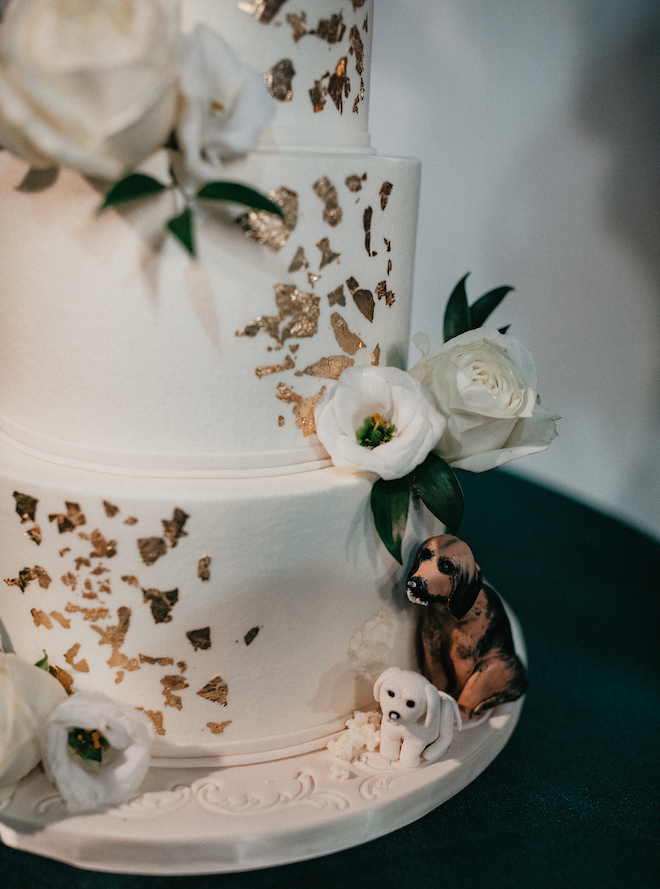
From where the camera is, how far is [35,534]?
0.90 m

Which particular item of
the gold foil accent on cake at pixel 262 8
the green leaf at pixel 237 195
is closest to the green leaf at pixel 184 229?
the green leaf at pixel 237 195

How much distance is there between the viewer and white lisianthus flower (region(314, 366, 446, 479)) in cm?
90

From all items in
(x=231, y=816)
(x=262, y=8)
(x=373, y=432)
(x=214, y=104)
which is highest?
(x=262, y=8)

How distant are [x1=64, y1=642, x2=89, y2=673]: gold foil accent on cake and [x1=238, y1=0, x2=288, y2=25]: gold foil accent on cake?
30.4 inches

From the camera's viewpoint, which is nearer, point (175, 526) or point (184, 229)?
point (184, 229)

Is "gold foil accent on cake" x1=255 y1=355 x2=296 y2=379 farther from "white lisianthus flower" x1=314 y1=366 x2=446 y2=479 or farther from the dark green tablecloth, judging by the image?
the dark green tablecloth

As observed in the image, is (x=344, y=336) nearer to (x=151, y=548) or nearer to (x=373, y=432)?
(x=373, y=432)

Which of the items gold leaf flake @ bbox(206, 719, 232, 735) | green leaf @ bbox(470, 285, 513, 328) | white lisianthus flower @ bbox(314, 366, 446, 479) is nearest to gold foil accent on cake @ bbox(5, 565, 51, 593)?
gold leaf flake @ bbox(206, 719, 232, 735)

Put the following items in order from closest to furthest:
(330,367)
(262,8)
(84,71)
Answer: (84,71) → (262,8) → (330,367)

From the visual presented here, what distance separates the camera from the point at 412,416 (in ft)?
3.02

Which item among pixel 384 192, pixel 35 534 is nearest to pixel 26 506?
pixel 35 534

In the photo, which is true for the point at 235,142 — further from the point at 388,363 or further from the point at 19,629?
the point at 19,629

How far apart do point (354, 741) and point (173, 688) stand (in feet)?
0.82

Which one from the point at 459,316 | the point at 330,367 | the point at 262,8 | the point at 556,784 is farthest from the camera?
the point at 459,316
